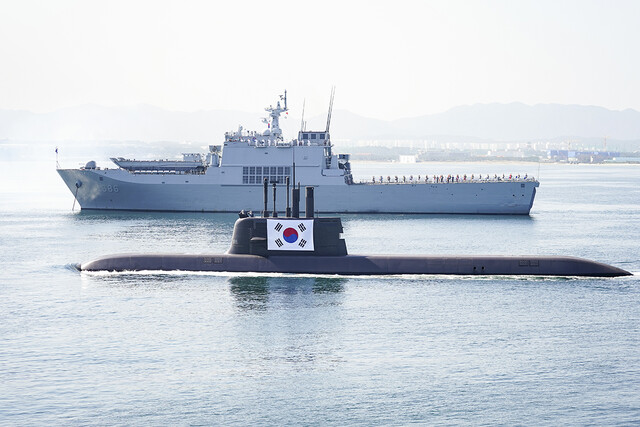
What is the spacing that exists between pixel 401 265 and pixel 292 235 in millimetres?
5672

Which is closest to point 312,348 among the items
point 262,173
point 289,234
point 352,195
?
point 289,234

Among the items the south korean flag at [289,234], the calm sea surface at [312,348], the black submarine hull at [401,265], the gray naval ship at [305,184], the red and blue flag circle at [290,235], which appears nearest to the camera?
the calm sea surface at [312,348]

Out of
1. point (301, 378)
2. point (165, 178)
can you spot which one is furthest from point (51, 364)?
point (165, 178)

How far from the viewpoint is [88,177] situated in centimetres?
7744

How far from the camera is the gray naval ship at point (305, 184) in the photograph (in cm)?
7388

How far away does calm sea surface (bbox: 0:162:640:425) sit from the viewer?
2175cm

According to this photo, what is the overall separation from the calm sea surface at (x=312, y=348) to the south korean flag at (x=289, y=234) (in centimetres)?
164

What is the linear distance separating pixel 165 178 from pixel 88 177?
25.2ft

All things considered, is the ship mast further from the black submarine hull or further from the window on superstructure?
the black submarine hull

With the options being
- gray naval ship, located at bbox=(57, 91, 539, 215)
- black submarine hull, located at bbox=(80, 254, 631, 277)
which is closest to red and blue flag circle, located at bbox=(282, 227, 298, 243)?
black submarine hull, located at bbox=(80, 254, 631, 277)

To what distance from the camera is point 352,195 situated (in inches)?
2921

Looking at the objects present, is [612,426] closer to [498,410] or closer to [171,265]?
[498,410]

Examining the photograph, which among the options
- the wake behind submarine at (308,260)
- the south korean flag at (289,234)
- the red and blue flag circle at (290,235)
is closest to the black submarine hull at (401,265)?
the wake behind submarine at (308,260)

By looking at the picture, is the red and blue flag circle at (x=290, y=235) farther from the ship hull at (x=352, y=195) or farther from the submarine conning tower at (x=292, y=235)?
the ship hull at (x=352, y=195)
